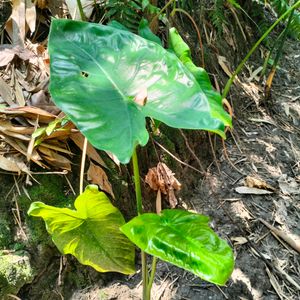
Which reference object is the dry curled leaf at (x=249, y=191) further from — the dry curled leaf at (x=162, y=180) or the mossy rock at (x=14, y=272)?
the mossy rock at (x=14, y=272)

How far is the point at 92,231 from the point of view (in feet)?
3.67

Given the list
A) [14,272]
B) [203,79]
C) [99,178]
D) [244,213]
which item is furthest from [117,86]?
[244,213]

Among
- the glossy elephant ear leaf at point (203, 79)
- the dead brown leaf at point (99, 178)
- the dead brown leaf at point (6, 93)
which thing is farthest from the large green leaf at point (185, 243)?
the dead brown leaf at point (6, 93)

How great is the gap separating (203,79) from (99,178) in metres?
0.44

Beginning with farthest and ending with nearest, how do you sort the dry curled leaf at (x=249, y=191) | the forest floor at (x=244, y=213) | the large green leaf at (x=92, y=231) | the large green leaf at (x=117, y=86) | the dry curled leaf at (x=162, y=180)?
1. the dry curled leaf at (x=249, y=191)
2. the dry curled leaf at (x=162, y=180)
3. the forest floor at (x=244, y=213)
4. the large green leaf at (x=92, y=231)
5. the large green leaf at (x=117, y=86)

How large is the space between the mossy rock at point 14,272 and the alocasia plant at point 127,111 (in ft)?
0.57

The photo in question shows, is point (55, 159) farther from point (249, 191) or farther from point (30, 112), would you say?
point (249, 191)

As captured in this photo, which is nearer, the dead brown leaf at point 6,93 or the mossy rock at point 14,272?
the mossy rock at point 14,272

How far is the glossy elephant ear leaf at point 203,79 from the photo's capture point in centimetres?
103

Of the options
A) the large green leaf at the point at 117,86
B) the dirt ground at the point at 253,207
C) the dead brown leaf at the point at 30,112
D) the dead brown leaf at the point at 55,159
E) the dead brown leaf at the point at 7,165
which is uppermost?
the large green leaf at the point at 117,86

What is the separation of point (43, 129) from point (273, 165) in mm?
1065

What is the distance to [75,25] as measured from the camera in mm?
1021

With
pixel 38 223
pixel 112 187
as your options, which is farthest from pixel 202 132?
pixel 38 223

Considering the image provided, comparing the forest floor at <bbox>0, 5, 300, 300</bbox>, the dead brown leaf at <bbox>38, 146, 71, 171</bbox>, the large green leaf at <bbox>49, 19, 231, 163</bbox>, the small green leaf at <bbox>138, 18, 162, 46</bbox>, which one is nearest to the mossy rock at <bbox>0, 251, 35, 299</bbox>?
the forest floor at <bbox>0, 5, 300, 300</bbox>
